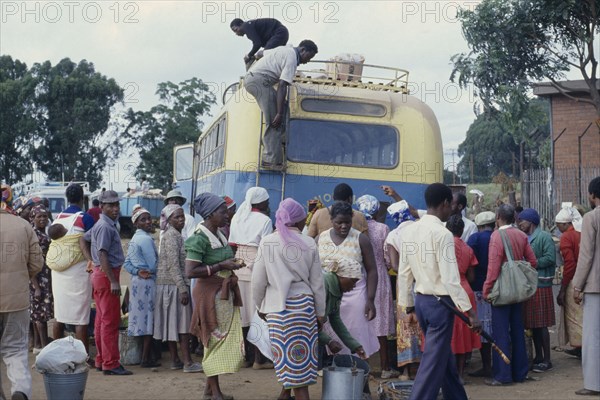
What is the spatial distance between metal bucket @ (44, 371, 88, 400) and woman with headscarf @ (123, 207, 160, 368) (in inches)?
87.8

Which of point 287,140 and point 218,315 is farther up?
point 287,140

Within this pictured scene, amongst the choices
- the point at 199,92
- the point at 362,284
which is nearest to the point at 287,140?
the point at 362,284

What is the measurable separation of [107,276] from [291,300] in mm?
2662

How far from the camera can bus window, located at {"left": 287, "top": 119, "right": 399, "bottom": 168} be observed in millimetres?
9812

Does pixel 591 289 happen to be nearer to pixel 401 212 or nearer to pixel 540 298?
pixel 540 298

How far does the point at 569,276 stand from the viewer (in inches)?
329

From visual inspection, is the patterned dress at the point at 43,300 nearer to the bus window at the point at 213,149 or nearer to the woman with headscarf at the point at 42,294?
the woman with headscarf at the point at 42,294

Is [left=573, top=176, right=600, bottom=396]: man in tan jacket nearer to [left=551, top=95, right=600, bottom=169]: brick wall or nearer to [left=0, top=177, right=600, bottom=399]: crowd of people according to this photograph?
[left=0, top=177, right=600, bottom=399]: crowd of people

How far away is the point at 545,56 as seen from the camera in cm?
1956

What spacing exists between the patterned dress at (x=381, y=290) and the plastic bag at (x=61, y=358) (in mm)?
2852

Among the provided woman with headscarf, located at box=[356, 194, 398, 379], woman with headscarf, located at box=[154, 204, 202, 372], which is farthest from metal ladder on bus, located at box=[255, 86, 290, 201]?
woman with headscarf, located at box=[356, 194, 398, 379]

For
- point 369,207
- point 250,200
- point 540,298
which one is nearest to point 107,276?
point 250,200

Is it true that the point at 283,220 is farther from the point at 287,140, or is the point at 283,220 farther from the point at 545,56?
the point at 545,56

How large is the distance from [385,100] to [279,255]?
15.4ft
